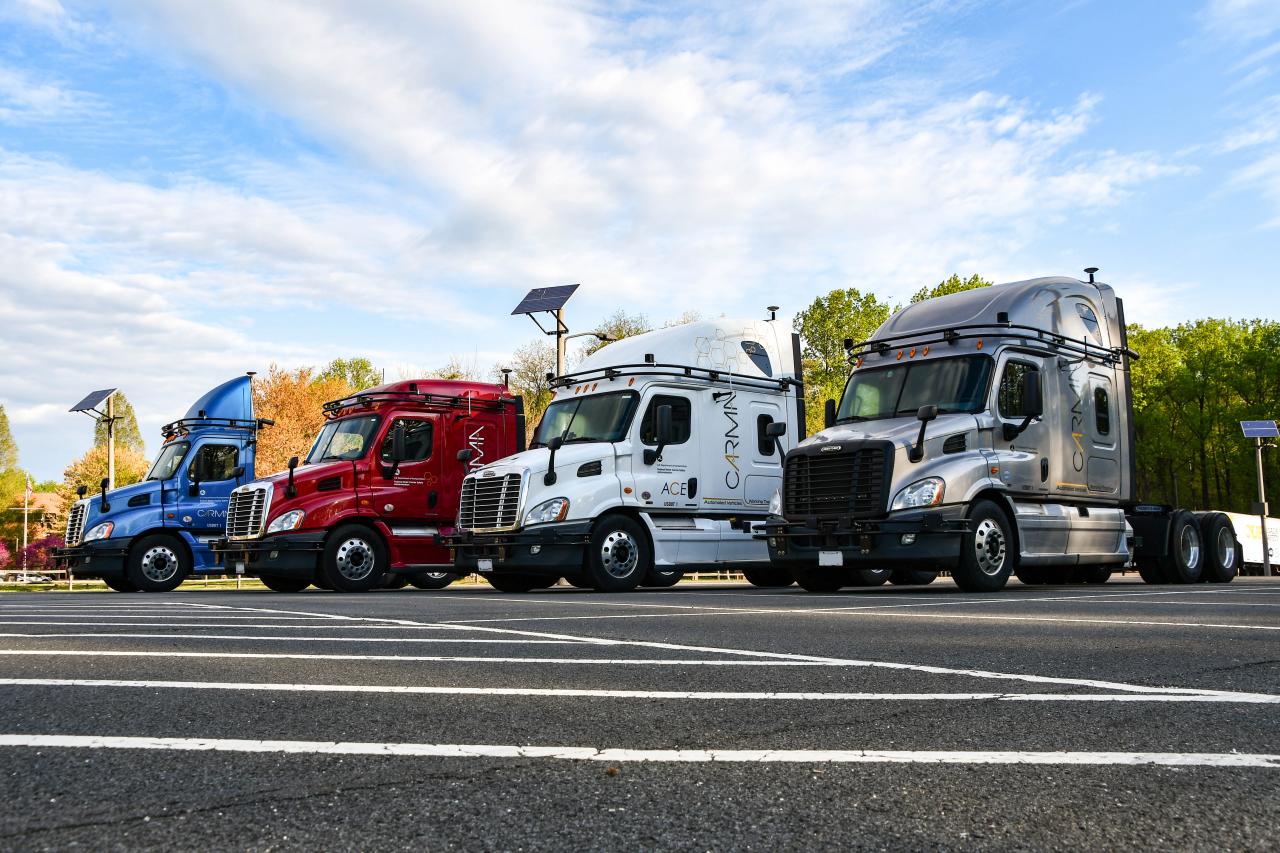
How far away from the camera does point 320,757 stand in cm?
357

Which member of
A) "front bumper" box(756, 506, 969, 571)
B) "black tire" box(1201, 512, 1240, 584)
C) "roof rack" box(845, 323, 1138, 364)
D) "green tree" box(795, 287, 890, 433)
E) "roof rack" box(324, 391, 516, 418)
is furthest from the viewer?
"green tree" box(795, 287, 890, 433)

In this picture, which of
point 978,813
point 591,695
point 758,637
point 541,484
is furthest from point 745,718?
point 541,484

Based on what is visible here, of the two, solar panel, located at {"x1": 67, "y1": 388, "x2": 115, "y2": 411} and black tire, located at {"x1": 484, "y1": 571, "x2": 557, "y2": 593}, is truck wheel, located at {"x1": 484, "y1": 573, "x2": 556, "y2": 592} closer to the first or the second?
black tire, located at {"x1": 484, "y1": 571, "x2": 557, "y2": 593}

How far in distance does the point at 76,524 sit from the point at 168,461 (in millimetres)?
A: 1991

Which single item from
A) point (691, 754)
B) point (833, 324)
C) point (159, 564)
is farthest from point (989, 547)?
point (833, 324)

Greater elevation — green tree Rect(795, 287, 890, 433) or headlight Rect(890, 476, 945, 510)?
green tree Rect(795, 287, 890, 433)

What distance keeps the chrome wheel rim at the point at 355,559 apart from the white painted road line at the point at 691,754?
14.3m

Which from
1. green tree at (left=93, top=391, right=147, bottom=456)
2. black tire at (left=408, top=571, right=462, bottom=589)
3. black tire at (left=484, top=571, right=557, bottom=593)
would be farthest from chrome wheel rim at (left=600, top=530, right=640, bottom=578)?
green tree at (left=93, top=391, right=147, bottom=456)

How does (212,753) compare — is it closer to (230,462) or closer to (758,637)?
(758,637)

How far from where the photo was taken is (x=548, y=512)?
15.9 metres

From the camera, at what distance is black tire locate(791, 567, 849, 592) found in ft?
52.0

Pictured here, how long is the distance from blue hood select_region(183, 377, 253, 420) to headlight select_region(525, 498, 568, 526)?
27.0ft

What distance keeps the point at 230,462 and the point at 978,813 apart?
20.8 metres

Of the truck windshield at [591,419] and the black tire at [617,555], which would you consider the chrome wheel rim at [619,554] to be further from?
the truck windshield at [591,419]
